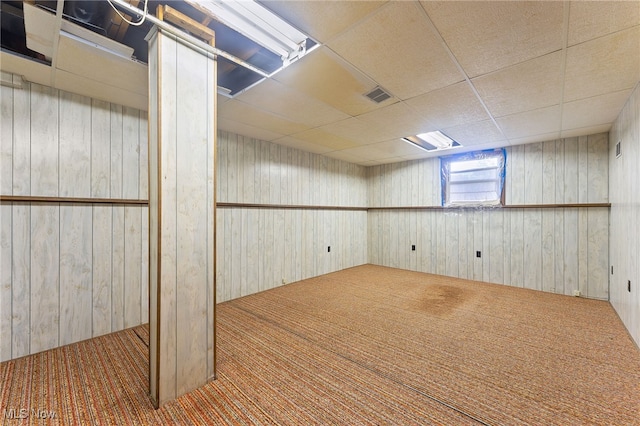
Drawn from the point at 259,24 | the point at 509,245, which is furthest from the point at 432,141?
the point at 259,24

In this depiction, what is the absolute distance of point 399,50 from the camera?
184 centimetres

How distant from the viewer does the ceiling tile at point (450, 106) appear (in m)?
2.44

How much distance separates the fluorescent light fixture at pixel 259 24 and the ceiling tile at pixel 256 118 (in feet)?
3.38

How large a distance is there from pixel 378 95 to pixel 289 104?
0.89m

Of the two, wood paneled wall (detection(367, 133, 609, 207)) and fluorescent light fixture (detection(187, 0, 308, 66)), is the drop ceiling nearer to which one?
fluorescent light fixture (detection(187, 0, 308, 66))

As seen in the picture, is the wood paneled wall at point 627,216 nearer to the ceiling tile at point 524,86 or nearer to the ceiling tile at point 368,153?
the ceiling tile at point 524,86

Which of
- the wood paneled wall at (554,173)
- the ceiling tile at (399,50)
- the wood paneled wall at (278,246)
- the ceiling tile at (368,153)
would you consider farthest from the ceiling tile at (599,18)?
the wood paneled wall at (278,246)

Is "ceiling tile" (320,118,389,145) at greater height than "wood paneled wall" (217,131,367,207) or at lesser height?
greater

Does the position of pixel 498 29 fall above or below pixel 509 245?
above

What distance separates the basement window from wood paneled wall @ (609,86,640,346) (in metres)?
1.30

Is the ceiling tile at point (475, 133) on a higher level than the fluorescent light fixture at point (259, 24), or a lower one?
lower

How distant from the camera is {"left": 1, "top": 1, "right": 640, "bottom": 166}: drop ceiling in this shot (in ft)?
5.01

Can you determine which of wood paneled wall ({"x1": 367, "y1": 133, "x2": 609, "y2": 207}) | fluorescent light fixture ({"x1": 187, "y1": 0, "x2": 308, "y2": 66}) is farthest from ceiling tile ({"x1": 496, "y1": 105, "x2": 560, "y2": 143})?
fluorescent light fixture ({"x1": 187, "y1": 0, "x2": 308, "y2": 66})

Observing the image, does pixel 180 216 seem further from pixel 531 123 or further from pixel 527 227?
pixel 527 227
